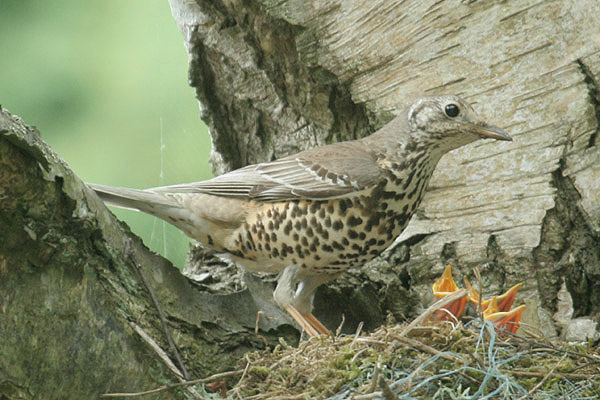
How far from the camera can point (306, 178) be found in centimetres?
323

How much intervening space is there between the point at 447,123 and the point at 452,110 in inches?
2.3

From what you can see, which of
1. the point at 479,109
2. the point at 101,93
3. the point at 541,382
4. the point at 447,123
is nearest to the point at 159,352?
the point at 541,382

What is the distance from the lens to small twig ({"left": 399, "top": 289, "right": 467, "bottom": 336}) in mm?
2479

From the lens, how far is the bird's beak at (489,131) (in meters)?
2.87

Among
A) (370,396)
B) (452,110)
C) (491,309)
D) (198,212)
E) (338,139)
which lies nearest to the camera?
(370,396)

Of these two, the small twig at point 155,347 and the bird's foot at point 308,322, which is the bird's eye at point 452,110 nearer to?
the bird's foot at point 308,322

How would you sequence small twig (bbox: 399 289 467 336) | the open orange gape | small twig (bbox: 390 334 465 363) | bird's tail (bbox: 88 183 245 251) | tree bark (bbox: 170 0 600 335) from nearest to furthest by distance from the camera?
small twig (bbox: 390 334 465 363), small twig (bbox: 399 289 467 336), the open orange gape, tree bark (bbox: 170 0 600 335), bird's tail (bbox: 88 183 245 251)

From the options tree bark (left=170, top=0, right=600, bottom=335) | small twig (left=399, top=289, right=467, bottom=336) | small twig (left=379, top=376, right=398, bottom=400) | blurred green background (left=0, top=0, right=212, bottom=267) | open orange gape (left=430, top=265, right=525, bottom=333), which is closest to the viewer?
small twig (left=379, top=376, right=398, bottom=400)

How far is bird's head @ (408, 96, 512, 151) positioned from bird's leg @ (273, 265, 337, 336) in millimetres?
741

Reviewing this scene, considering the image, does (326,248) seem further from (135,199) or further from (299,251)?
(135,199)

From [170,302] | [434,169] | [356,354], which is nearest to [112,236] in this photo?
[170,302]

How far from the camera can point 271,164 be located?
3.42m

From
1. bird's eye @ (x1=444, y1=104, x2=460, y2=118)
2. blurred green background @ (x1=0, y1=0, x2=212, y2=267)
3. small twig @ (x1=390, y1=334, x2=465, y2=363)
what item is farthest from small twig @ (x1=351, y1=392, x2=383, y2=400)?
blurred green background @ (x1=0, y1=0, x2=212, y2=267)

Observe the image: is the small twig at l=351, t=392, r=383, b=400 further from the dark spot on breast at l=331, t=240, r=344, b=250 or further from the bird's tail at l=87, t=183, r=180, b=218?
the bird's tail at l=87, t=183, r=180, b=218
